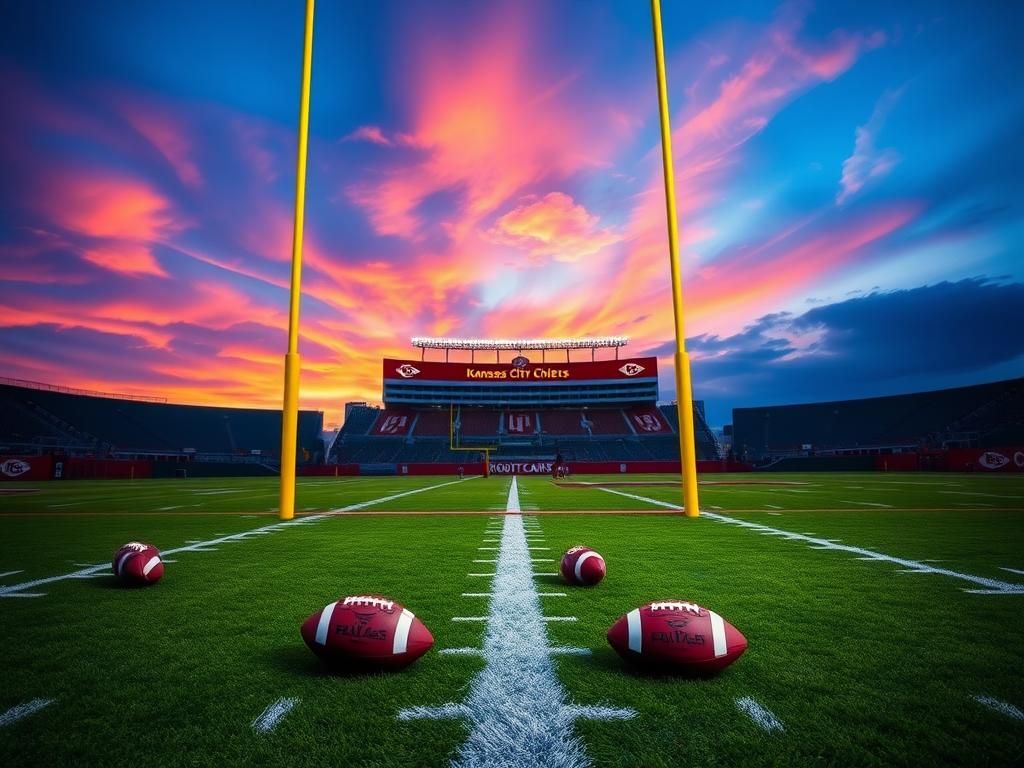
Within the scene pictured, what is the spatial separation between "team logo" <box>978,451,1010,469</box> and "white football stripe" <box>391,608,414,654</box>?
125 ft

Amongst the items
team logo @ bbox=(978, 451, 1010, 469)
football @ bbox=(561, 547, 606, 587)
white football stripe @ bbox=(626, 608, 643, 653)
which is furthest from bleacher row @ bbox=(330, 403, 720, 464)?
white football stripe @ bbox=(626, 608, 643, 653)

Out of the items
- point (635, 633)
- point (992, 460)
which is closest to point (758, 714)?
point (635, 633)

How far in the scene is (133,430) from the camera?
48344 millimetres

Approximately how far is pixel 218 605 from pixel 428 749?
2.35m

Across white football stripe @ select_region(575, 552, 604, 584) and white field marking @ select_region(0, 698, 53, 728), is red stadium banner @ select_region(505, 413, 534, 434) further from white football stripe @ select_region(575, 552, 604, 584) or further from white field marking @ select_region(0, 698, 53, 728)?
white field marking @ select_region(0, 698, 53, 728)

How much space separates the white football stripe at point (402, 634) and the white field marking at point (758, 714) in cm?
130

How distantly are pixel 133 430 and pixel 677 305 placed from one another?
2151 inches

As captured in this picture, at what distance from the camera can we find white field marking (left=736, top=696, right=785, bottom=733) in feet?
5.80

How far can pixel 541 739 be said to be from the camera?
172 cm

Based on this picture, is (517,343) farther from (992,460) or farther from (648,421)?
(992,460)

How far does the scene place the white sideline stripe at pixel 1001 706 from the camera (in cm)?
182

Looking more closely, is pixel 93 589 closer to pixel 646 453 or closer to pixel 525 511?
pixel 525 511

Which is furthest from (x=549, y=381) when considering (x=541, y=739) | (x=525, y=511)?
(x=541, y=739)

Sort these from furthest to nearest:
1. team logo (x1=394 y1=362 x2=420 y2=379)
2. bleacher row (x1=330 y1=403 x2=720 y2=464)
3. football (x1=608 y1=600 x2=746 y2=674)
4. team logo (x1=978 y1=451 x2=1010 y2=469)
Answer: team logo (x1=394 y1=362 x2=420 y2=379), bleacher row (x1=330 y1=403 x2=720 y2=464), team logo (x1=978 y1=451 x2=1010 y2=469), football (x1=608 y1=600 x2=746 y2=674)
